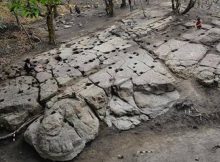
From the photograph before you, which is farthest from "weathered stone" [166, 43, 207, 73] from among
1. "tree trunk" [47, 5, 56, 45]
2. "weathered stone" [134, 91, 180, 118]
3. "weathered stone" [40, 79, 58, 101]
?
"tree trunk" [47, 5, 56, 45]

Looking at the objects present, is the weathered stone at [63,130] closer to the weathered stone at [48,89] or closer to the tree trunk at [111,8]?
the weathered stone at [48,89]

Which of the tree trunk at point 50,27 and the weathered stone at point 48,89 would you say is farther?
the tree trunk at point 50,27

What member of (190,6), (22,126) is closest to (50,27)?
(22,126)

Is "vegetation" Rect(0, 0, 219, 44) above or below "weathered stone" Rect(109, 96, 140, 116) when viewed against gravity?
above

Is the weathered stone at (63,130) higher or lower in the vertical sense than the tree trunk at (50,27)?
lower

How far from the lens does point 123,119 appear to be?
7.73 m

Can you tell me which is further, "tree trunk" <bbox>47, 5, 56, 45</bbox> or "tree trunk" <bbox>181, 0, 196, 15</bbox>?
"tree trunk" <bbox>181, 0, 196, 15</bbox>

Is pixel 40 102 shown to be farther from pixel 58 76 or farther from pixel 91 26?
pixel 91 26

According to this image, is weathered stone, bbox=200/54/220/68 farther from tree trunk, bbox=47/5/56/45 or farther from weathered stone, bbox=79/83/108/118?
tree trunk, bbox=47/5/56/45

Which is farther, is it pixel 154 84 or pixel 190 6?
pixel 190 6

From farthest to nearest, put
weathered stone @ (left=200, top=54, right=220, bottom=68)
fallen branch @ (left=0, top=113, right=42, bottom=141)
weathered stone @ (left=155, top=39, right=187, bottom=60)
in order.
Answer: weathered stone @ (left=155, top=39, right=187, bottom=60) < weathered stone @ (left=200, top=54, right=220, bottom=68) < fallen branch @ (left=0, top=113, right=42, bottom=141)

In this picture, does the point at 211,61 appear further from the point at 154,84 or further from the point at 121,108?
the point at 121,108

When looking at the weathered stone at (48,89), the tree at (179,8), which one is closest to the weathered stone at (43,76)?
the weathered stone at (48,89)

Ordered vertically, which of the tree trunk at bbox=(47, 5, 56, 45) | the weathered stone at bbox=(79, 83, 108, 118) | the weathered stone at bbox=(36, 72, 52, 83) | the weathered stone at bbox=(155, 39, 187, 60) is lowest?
the weathered stone at bbox=(79, 83, 108, 118)
